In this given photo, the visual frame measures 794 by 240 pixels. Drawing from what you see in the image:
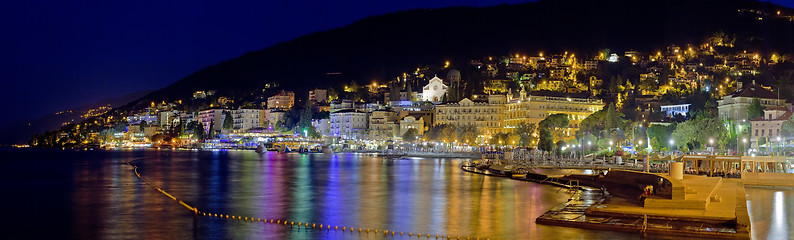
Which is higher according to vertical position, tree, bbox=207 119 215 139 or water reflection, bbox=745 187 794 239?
tree, bbox=207 119 215 139

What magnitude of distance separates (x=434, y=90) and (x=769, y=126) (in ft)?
332

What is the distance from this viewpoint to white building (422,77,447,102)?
533 ft

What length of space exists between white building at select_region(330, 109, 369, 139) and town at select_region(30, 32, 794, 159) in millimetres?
257

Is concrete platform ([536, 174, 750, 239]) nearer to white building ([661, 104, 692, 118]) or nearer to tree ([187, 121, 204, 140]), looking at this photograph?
white building ([661, 104, 692, 118])

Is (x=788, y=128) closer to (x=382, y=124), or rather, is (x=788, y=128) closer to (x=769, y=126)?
(x=769, y=126)

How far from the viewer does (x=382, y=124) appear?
145625mm

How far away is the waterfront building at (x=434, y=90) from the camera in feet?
533

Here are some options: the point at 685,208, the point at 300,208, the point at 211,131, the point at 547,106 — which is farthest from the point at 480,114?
the point at 685,208

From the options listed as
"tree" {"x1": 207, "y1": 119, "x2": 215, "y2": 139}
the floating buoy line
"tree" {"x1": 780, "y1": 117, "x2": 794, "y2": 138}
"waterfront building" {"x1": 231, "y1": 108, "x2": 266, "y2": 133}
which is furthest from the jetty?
"tree" {"x1": 207, "y1": 119, "x2": 215, "y2": 139}

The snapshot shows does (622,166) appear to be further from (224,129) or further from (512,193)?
(224,129)

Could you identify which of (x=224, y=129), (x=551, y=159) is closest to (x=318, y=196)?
(x=551, y=159)

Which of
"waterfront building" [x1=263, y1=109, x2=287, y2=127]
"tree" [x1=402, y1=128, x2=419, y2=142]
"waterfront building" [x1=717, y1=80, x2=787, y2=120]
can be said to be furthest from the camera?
"waterfront building" [x1=263, y1=109, x2=287, y2=127]

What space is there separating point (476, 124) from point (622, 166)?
70.3m

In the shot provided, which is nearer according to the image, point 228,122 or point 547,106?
point 547,106
